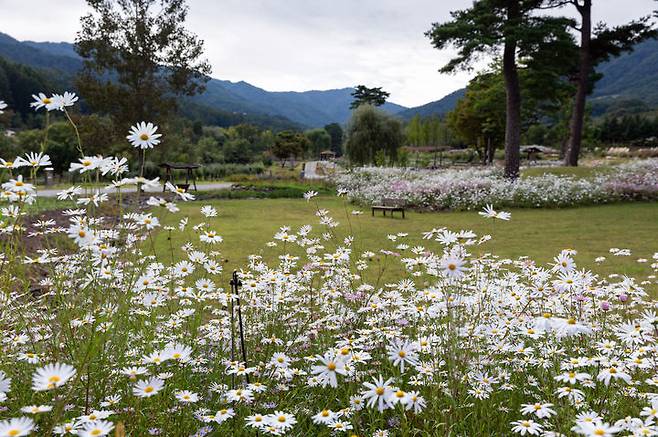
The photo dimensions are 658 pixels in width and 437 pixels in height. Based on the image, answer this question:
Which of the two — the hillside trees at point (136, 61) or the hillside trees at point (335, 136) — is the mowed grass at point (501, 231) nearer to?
the hillside trees at point (136, 61)

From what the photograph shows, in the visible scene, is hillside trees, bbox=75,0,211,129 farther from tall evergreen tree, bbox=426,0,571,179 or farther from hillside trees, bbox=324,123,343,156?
hillside trees, bbox=324,123,343,156

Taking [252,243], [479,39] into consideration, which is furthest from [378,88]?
[252,243]

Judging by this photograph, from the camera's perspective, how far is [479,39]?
53.7 feet

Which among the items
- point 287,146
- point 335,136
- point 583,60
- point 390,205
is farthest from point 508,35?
point 335,136

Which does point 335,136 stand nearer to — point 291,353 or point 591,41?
point 591,41

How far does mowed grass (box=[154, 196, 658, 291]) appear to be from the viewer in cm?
785

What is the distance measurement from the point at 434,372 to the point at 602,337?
1377mm

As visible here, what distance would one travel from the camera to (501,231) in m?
10.6

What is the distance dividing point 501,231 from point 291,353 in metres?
9.00

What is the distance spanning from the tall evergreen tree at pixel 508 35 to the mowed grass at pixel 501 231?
5.16m

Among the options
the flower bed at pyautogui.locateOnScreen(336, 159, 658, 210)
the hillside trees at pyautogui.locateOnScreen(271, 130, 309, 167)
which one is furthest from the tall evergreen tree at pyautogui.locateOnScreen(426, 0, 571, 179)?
the hillside trees at pyautogui.locateOnScreen(271, 130, 309, 167)

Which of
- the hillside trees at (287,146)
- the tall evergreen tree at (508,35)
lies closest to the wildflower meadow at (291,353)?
the tall evergreen tree at (508,35)

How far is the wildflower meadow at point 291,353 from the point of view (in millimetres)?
1695

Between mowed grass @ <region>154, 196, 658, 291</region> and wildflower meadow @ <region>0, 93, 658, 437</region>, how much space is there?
311 cm
